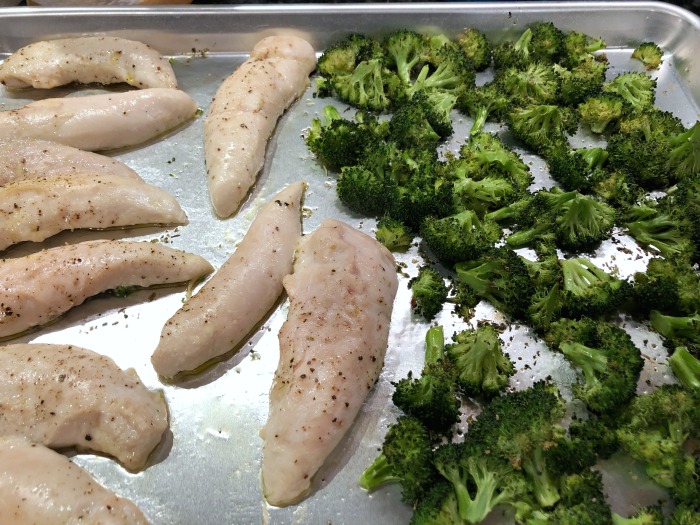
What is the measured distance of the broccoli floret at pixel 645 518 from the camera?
1896 mm

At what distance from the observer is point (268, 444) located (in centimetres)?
212

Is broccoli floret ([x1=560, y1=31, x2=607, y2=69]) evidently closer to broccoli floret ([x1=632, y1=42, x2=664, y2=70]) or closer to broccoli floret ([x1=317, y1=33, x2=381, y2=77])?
broccoli floret ([x1=632, y1=42, x2=664, y2=70])

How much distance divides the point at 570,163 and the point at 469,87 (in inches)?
32.5

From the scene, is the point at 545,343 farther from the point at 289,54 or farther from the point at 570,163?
the point at 289,54

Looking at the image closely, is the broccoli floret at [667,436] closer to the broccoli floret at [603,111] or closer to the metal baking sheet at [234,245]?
the metal baking sheet at [234,245]

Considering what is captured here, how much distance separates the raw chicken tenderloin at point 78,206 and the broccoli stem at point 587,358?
190 centimetres

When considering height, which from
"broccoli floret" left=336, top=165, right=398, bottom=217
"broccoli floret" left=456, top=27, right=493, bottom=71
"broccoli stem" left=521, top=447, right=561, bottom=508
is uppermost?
"broccoli floret" left=456, top=27, right=493, bottom=71

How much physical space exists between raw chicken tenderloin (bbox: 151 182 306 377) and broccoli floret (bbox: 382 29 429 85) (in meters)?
1.27

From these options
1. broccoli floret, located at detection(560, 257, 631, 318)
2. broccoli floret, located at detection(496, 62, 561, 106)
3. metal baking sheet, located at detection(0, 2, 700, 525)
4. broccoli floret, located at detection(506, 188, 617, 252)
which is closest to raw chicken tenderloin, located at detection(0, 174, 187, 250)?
metal baking sheet, located at detection(0, 2, 700, 525)

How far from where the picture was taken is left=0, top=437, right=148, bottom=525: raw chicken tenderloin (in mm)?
1927

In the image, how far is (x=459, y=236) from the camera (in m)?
2.58

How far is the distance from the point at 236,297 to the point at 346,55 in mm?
1794

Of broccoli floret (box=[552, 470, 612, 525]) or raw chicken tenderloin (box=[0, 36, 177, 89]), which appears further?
raw chicken tenderloin (box=[0, 36, 177, 89])

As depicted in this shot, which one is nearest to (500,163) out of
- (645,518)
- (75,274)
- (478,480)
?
(478,480)
